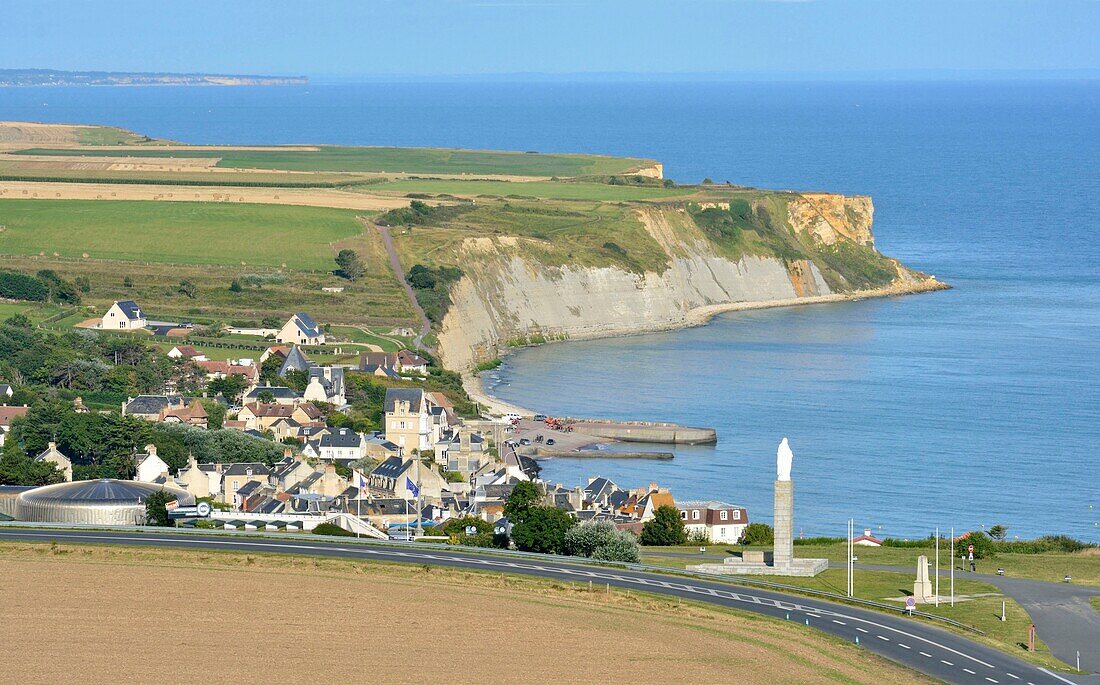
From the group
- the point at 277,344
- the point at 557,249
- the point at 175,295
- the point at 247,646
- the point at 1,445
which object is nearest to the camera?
the point at 247,646

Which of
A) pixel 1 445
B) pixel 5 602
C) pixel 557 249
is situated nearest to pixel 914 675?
pixel 5 602

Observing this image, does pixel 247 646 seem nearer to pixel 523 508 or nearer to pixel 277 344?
pixel 523 508

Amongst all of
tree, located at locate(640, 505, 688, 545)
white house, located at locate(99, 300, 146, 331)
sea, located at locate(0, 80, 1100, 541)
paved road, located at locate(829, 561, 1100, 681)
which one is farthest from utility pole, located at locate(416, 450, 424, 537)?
white house, located at locate(99, 300, 146, 331)

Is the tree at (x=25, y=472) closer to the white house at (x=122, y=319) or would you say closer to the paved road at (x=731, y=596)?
the paved road at (x=731, y=596)

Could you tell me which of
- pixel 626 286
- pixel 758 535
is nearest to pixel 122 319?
pixel 626 286

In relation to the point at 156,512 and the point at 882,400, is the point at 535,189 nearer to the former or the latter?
the point at 882,400

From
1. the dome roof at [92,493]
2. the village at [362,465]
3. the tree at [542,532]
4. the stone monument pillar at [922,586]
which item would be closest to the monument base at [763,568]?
the stone monument pillar at [922,586]
